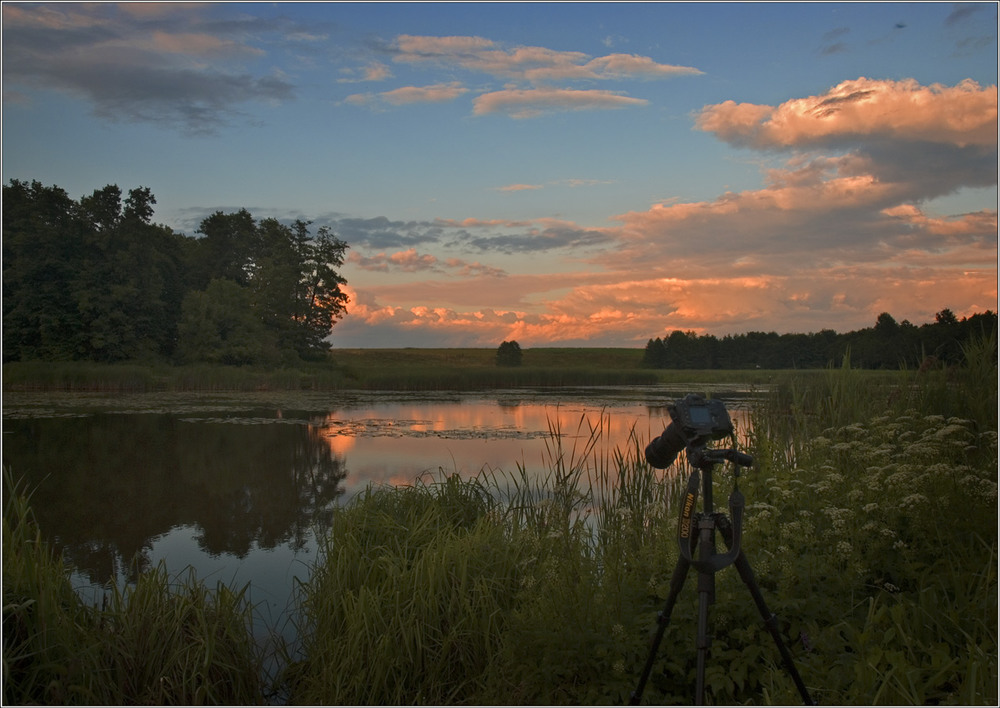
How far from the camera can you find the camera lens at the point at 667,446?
283 centimetres

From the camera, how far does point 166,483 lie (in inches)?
386

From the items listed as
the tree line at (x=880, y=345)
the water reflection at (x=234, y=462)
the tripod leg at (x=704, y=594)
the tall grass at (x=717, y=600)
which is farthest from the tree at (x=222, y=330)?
the tripod leg at (x=704, y=594)

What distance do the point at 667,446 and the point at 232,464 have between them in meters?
9.39

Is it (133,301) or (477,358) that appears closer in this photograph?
(133,301)

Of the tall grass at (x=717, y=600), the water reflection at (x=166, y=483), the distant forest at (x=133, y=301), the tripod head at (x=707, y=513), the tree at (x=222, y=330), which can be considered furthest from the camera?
the tree at (x=222, y=330)


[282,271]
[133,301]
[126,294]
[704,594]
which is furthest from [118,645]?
[282,271]

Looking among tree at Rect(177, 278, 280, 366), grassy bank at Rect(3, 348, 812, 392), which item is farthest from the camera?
tree at Rect(177, 278, 280, 366)

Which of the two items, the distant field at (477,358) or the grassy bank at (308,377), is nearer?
the grassy bank at (308,377)

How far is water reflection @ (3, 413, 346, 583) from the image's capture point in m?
7.06

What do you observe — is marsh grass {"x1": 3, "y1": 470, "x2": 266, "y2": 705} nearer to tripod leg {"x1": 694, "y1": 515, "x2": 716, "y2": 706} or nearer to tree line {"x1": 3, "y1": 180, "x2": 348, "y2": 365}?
tripod leg {"x1": 694, "y1": 515, "x2": 716, "y2": 706}

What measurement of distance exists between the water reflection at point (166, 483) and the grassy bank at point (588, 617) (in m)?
1.52

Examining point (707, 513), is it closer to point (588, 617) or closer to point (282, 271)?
point (588, 617)

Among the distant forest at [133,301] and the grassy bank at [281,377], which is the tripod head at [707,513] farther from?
the grassy bank at [281,377]

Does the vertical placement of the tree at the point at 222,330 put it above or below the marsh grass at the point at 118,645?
above
